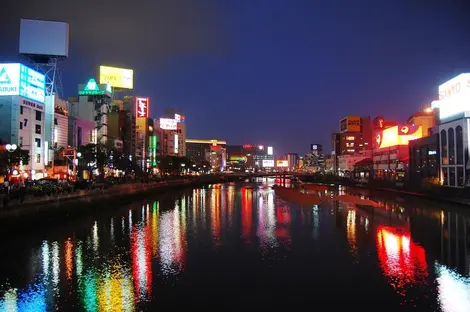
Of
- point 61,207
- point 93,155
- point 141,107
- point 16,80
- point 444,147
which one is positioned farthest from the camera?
point 141,107

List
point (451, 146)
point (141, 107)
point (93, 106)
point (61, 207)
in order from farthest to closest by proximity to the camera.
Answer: point (141, 107) → point (93, 106) → point (451, 146) → point (61, 207)

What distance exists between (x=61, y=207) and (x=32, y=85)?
1055 inches

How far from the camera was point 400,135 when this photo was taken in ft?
265

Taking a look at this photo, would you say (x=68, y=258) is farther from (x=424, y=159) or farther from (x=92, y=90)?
(x=92, y=90)

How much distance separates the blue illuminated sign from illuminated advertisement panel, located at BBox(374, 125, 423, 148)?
62.7m

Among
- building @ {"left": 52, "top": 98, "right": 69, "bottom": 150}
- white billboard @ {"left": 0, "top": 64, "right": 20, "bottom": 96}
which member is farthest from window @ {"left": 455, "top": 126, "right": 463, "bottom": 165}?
building @ {"left": 52, "top": 98, "right": 69, "bottom": 150}

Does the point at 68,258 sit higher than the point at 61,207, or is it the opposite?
the point at 61,207

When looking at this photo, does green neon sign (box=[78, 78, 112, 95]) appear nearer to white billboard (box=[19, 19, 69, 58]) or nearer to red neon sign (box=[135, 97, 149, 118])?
white billboard (box=[19, 19, 69, 58])

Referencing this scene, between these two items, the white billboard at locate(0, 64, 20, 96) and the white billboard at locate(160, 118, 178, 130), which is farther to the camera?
the white billboard at locate(160, 118, 178, 130)

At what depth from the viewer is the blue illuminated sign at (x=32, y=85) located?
4865cm

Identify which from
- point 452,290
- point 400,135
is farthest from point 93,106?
point 452,290

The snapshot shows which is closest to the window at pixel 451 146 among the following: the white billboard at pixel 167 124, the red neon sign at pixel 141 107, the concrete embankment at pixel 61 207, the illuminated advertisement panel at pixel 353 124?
the concrete embankment at pixel 61 207

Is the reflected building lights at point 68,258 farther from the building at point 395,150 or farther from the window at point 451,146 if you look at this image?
the building at point 395,150

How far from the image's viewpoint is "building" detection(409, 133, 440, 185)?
2199 inches
